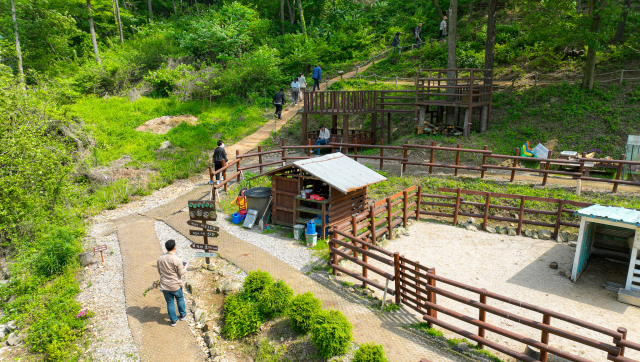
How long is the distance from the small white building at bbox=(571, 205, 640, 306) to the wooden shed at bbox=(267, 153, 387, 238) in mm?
5861

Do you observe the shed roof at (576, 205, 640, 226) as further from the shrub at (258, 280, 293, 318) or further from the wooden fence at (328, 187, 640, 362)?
the shrub at (258, 280, 293, 318)

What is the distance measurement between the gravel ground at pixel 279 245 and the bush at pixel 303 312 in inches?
93.5

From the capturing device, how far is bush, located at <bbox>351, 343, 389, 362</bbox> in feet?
21.2

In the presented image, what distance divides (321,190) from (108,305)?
6906mm

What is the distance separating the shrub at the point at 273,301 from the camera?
8445 mm

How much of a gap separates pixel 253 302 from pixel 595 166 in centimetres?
1476

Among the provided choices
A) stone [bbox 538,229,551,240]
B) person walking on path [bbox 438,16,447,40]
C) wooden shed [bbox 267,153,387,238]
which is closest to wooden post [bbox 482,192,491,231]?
stone [bbox 538,229,551,240]

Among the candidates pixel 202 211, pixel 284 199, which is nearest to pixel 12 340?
pixel 202 211

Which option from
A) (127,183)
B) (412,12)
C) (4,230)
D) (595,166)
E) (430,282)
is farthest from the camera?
(412,12)

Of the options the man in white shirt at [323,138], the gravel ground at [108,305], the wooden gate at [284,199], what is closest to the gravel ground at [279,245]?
the wooden gate at [284,199]

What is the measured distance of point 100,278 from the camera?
1047cm

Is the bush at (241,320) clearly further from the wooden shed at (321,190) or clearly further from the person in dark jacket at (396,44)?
the person in dark jacket at (396,44)

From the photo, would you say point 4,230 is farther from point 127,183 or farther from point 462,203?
point 462,203

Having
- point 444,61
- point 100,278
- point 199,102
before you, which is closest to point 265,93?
point 199,102
